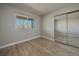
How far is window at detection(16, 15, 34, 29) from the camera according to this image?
496 centimetres

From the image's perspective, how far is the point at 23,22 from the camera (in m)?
5.48

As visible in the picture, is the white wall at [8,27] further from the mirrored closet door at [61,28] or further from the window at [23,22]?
the mirrored closet door at [61,28]

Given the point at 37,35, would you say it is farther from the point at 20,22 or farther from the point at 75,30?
the point at 75,30

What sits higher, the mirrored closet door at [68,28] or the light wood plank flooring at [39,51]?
the mirrored closet door at [68,28]

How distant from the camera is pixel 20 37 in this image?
4992 mm

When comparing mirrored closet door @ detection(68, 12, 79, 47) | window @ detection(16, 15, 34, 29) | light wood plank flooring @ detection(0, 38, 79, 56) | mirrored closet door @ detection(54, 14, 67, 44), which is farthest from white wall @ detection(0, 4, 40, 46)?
mirrored closet door @ detection(68, 12, 79, 47)

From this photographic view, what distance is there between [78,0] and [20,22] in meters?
4.09

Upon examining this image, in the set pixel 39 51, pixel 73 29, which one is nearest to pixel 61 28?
pixel 73 29

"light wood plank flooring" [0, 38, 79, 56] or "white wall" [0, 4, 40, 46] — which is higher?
"white wall" [0, 4, 40, 46]

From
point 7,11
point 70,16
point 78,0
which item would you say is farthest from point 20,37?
point 78,0

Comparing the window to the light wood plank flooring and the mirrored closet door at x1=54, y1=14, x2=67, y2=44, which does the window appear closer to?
the light wood plank flooring

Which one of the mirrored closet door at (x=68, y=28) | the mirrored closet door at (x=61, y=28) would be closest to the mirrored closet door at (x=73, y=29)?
the mirrored closet door at (x=68, y=28)

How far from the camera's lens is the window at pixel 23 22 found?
4958mm

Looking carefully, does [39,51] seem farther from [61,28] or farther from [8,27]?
[61,28]
